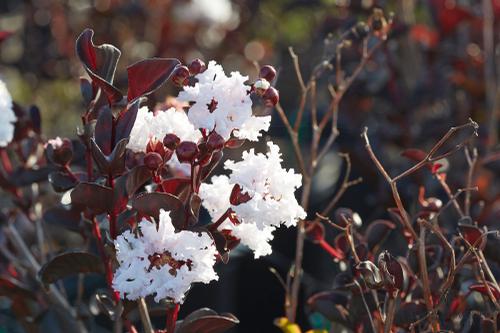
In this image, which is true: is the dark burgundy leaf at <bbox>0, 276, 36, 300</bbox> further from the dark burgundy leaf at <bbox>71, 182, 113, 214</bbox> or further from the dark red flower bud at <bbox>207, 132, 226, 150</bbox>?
the dark red flower bud at <bbox>207, 132, 226, 150</bbox>

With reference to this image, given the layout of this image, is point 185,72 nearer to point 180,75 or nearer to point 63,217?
point 180,75

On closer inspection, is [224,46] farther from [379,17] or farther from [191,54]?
[379,17]

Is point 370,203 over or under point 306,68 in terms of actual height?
over

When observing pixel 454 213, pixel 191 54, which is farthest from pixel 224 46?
pixel 454 213

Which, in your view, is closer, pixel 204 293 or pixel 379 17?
pixel 379 17

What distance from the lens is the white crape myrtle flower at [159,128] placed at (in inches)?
43.5

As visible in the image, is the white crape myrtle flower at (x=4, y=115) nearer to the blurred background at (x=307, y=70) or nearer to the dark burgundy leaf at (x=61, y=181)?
the dark burgundy leaf at (x=61, y=181)

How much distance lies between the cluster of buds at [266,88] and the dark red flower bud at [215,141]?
0.08m

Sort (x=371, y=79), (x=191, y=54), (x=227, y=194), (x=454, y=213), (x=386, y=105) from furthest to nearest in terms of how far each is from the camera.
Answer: (x=191, y=54) < (x=386, y=105) < (x=371, y=79) < (x=454, y=213) < (x=227, y=194)

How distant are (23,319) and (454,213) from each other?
0.95 metres

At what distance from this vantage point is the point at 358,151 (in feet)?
7.26

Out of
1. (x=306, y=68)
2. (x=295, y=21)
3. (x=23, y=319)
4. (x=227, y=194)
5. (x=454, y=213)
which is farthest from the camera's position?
(x=295, y=21)

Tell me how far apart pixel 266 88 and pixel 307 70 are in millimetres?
2123

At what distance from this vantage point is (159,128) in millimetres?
1115
